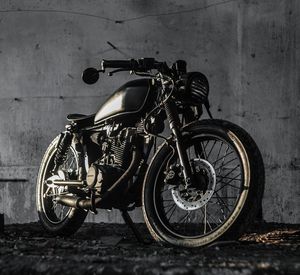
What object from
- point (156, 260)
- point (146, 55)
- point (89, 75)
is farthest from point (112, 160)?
point (146, 55)

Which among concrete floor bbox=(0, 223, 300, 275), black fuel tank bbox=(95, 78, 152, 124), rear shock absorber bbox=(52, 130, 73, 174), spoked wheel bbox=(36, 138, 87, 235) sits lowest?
concrete floor bbox=(0, 223, 300, 275)

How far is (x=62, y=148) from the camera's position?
15.2 ft

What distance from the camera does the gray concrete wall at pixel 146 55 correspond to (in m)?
5.32

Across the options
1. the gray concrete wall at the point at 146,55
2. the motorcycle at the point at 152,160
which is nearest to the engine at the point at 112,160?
the motorcycle at the point at 152,160

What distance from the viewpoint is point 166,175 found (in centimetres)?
342

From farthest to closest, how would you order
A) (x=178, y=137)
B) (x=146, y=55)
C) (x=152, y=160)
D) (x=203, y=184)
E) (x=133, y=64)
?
(x=146, y=55) < (x=133, y=64) < (x=152, y=160) < (x=178, y=137) < (x=203, y=184)

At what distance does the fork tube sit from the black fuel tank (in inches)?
10.4

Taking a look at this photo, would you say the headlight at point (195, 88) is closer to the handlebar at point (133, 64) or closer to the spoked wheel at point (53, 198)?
the handlebar at point (133, 64)

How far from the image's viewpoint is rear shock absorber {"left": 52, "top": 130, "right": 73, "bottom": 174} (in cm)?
461

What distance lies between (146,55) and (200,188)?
2720 mm

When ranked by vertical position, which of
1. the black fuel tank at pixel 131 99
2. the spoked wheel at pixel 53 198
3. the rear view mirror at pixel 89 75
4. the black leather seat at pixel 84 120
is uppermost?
the rear view mirror at pixel 89 75

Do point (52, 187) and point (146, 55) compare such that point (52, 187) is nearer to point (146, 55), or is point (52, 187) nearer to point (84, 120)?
point (84, 120)

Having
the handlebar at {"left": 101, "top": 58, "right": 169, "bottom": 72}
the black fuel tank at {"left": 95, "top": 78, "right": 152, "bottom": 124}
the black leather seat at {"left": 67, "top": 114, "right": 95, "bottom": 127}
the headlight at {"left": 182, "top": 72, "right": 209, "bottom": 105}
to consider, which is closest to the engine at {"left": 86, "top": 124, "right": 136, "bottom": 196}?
the black fuel tank at {"left": 95, "top": 78, "right": 152, "bottom": 124}

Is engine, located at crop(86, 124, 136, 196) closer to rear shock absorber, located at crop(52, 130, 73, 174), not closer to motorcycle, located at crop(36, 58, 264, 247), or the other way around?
motorcycle, located at crop(36, 58, 264, 247)
